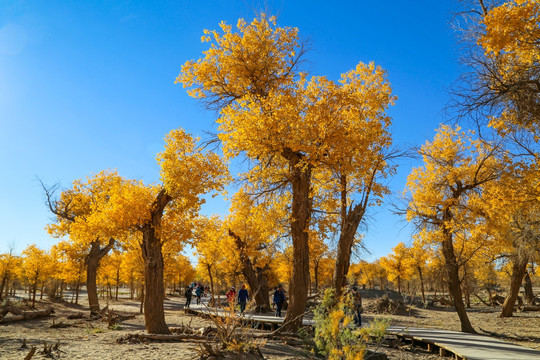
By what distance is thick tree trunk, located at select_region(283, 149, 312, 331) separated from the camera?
9828mm

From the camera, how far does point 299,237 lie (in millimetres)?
10070

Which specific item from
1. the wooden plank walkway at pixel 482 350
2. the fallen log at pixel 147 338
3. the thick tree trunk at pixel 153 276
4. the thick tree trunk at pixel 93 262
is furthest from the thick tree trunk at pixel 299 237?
the thick tree trunk at pixel 93 262

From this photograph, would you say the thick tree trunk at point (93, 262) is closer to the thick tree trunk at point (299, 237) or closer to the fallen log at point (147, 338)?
the fallen log at point (147, 338)

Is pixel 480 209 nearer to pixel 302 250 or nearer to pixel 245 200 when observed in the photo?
pixel 302 250

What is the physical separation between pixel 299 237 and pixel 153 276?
4.58 metres

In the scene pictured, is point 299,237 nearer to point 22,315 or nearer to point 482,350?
point 482,350

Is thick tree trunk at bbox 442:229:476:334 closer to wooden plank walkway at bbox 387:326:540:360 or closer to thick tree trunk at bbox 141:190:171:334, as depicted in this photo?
wooden plank walkway at bbox 387:326:540:360

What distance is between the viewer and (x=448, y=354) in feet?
31.1

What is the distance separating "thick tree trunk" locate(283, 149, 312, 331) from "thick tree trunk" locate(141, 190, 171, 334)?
3.85 metres

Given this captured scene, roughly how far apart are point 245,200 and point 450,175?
8154 millimetres

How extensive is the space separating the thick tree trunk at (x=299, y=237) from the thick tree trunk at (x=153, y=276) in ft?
12.6

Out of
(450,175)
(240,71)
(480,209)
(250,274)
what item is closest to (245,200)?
(240,71)

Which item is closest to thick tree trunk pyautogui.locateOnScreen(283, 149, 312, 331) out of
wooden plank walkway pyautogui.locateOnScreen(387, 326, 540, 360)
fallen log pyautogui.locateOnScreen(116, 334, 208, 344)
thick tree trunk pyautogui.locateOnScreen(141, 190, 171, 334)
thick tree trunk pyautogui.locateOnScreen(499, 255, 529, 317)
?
fallen log pyautogui.locateOnScreen(116, 334, 208, 344)

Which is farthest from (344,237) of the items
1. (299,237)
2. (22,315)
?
(22,315)
